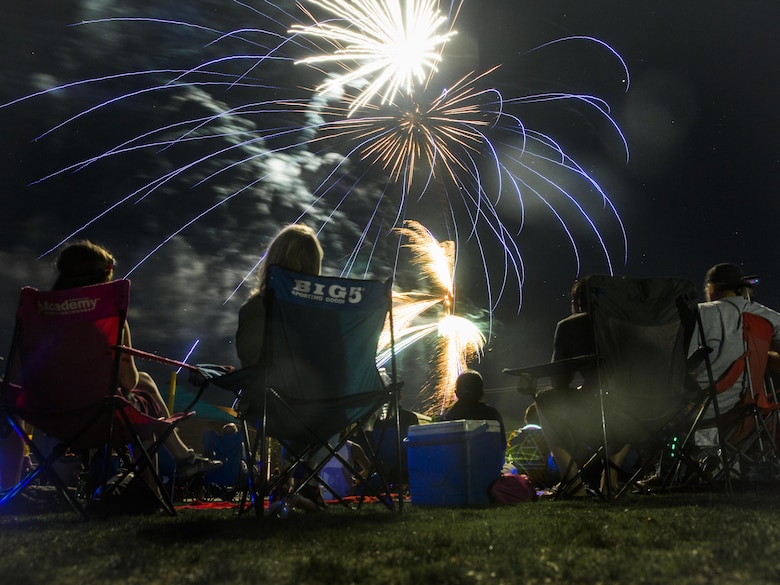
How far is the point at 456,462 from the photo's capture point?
151 inches

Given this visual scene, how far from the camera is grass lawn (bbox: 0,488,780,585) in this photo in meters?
1.31

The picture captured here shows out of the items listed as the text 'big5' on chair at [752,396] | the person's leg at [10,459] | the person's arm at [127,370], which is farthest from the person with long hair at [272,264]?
the text 'big5' on chair at [752,396]

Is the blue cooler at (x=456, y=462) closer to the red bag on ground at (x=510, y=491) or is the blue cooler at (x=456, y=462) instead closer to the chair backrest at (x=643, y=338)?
the red bag on ground at (x=510, y=491)

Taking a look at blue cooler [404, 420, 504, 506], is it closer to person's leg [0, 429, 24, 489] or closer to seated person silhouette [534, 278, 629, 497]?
seated person silhouette [534, 278, 629, 497]

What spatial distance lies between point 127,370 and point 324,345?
1106mm

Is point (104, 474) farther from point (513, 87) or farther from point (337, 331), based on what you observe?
point (513, 87)

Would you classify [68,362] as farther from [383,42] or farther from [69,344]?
[383,42]

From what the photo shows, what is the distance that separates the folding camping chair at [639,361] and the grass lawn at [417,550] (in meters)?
0.96

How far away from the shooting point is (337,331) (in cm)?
314

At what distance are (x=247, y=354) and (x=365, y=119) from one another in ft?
23.3

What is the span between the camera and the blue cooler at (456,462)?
3803mm

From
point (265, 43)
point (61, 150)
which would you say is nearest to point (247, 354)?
point (265, 43)

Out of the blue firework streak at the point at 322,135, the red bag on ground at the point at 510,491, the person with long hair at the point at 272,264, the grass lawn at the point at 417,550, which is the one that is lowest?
the red bag on ground at the point at 510,491

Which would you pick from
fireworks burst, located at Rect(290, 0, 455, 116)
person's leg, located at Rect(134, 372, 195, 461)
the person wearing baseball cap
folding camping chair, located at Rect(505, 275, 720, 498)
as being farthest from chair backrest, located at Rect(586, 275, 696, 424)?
fireworks burst, located at Rect(290, 0, 455, 116)
